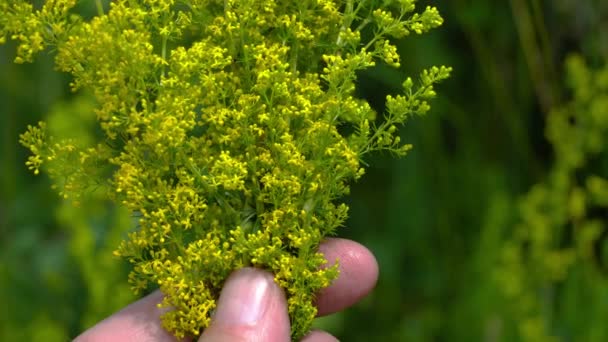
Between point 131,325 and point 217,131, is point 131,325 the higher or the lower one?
the lower one

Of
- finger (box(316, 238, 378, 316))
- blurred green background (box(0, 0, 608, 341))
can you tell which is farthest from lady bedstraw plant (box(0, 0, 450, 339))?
blurred green background (box(0, 0, 608, 341))

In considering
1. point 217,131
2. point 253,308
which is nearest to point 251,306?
point 253,308

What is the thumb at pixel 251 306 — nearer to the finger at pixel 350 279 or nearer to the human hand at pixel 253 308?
→ the human hand at pixel 253 308

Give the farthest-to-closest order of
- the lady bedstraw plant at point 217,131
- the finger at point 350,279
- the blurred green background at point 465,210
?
the blurred green background at point 465,210, the finger at point 350,279, the lady bedstraw plant at point 217,131

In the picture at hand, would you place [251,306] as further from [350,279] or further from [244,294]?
[350,279]

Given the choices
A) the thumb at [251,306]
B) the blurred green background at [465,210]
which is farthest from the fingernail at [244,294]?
the blurred green background at [465,210]

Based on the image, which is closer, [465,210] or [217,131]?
[217,131]
